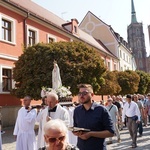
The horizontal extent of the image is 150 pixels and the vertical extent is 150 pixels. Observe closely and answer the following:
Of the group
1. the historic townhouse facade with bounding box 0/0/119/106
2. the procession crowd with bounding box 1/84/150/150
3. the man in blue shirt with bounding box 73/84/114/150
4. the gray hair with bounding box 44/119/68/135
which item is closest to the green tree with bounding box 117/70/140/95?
the historic townhouse facade with bounding box 0/0/119/106

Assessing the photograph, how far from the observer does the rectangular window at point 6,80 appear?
59.2 feet

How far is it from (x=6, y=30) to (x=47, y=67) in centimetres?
479

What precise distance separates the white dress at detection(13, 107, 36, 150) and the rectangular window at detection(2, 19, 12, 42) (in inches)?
490

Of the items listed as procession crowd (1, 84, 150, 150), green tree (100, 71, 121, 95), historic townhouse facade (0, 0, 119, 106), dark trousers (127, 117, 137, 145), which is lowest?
dark trousers (127, 117, 137, 145)

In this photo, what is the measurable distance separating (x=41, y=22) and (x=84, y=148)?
64.7 ft

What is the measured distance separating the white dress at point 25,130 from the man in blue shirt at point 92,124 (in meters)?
3.33

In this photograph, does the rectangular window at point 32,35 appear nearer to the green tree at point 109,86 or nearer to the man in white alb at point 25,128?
the green tree at point 109,86

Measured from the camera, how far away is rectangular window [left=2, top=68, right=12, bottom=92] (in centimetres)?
1803

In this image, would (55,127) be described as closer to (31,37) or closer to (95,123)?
(95,123)

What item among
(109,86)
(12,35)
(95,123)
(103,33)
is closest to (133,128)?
(95,123)

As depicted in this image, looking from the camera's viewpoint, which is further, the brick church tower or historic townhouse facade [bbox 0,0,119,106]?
the brick church tower

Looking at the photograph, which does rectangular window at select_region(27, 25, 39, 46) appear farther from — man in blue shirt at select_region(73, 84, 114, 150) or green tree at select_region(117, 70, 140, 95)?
man in blue shirt at select_region(73, 84, 114, 150)

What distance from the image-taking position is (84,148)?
364 cm

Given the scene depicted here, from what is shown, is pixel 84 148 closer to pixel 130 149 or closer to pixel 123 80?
pixel 130 149
